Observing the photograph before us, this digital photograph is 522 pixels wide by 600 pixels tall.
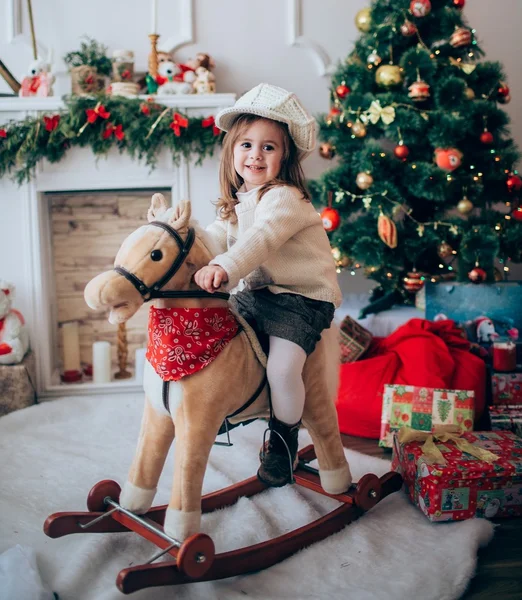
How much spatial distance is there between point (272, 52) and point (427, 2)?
83cm

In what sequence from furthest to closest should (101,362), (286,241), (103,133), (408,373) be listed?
(101,362), (103,133), (408,373), (286,241)

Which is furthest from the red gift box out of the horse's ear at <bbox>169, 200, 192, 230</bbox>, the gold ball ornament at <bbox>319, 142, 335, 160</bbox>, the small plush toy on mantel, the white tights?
the small plush toy on mantel

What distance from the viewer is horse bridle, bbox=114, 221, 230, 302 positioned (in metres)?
1.29

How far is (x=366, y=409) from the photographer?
94.2 inches

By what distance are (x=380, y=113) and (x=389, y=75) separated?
0.18 metres

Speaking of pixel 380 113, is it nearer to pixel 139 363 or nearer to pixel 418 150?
pixel 418 150

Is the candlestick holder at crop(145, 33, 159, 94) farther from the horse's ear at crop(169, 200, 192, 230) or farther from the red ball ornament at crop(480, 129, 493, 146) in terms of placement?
the horse's ear at crop(169, 200, 192, 230)

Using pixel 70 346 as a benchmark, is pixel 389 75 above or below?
above

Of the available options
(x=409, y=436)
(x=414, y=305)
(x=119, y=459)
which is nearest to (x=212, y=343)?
(x=409, y=436)

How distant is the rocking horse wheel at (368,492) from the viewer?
169 cm

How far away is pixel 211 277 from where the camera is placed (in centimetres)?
129

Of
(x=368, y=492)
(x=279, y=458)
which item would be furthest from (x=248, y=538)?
(x=368, y=492)

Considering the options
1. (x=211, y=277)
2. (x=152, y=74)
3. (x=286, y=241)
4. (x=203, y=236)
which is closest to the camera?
(x=211, y=277)

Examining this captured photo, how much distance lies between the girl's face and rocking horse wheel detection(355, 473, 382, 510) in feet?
2.78
